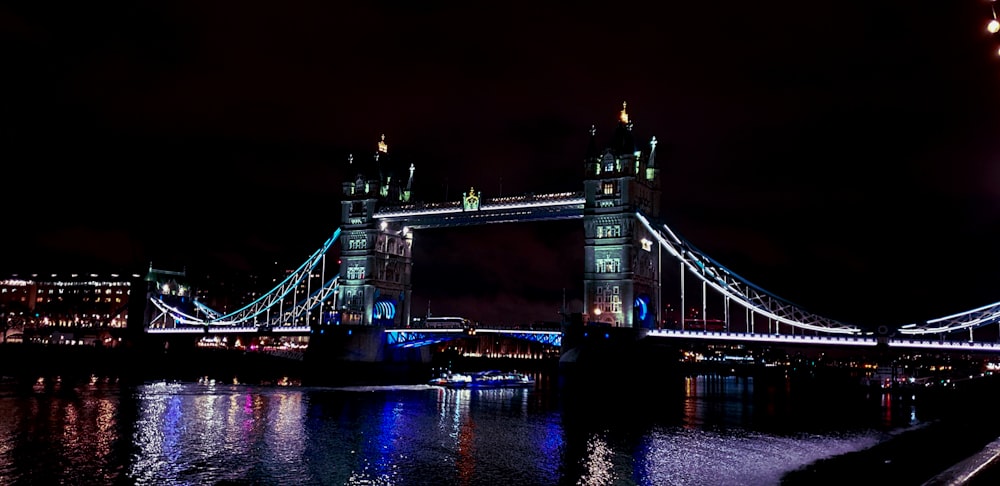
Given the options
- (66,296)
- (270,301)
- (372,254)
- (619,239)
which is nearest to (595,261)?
(619,239)

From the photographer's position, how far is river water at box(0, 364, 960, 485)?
1101 inches

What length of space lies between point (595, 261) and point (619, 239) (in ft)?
9.03

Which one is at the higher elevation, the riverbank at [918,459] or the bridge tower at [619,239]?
the bridge tower at [619,239]

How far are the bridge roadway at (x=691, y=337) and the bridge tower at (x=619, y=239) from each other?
3461 millimetres

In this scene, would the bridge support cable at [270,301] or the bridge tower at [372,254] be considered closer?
the bridge tower at [372,254]

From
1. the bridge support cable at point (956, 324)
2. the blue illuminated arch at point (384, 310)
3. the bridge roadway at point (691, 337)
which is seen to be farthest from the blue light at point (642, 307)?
the blue illuminated arch at point (384, 310)

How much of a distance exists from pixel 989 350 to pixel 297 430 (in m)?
39.3

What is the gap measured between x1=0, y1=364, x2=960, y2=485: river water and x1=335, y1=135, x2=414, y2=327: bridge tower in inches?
819

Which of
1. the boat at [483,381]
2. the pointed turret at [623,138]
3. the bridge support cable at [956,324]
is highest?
the pointed turret at [623,138]

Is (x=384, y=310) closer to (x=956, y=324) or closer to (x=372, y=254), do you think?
(x=372, y=254)

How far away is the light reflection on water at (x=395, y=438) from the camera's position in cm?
2797

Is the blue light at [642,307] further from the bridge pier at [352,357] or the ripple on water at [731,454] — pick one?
the ripple on water at [731,454]

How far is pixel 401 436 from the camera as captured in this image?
121ft

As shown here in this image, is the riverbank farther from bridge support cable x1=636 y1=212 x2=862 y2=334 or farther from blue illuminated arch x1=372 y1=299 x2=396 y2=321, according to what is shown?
blue illuminated arch x1=372 y1=299 x2=396 y2=321
